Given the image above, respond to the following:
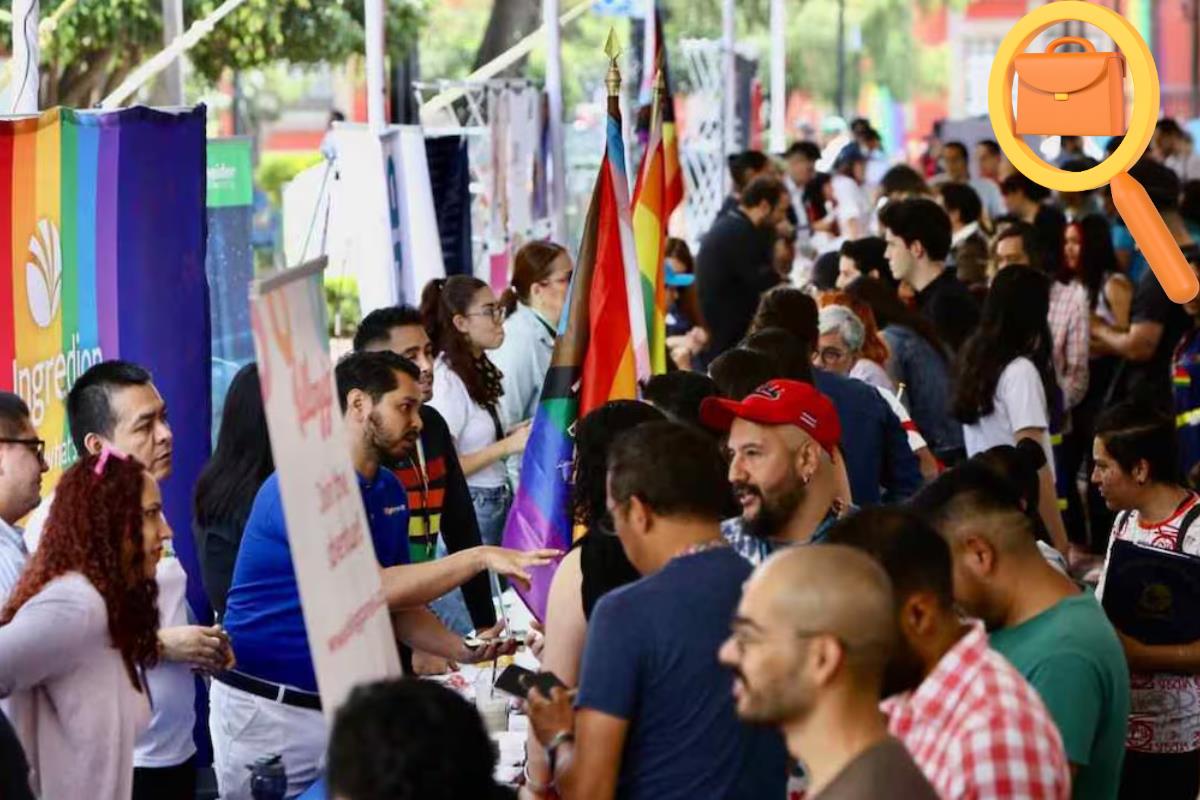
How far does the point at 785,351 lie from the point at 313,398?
3.38 meters

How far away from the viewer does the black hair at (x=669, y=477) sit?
4445 mm

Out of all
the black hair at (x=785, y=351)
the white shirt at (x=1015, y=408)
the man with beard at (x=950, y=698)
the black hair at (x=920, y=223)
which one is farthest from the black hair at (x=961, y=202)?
the man with beard at (x=950, y=698)

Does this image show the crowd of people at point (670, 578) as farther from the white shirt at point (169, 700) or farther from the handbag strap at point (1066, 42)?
the handbag strap at point (1066, 42)

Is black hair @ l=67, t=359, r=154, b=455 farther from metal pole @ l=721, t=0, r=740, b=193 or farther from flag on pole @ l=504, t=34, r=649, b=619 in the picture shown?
metal pole @ l=721, t=0, r=740, b=193

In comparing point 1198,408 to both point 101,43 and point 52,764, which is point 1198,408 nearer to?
point 52,764

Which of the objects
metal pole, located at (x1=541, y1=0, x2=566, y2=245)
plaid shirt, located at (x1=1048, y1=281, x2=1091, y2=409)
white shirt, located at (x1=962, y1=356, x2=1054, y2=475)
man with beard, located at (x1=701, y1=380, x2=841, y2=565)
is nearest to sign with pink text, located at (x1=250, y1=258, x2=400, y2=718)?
man with beard, located at (x1=701, y1=380, x2=841, y2=565)

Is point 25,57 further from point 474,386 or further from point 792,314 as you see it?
point 792,314

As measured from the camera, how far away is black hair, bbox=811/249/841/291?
11.2m

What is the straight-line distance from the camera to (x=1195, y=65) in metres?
35.5

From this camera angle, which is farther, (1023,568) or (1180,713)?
(1180,713)

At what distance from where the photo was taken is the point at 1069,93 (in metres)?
4.55

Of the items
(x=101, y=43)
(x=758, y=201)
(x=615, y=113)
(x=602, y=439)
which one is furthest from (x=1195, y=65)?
(x=602, y=439)

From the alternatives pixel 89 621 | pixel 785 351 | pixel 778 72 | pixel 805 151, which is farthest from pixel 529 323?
pixel 778 72

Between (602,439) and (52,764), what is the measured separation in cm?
144
